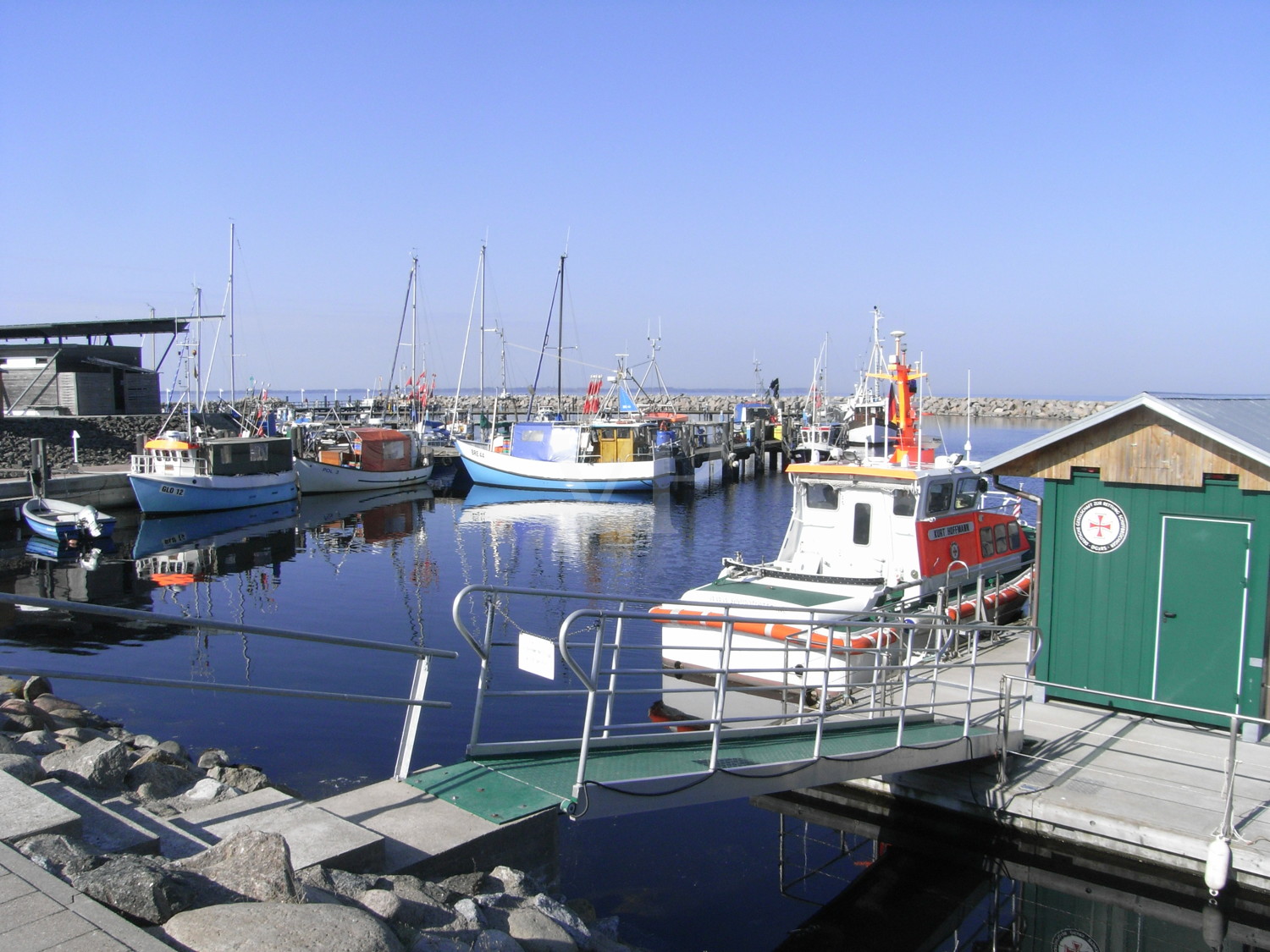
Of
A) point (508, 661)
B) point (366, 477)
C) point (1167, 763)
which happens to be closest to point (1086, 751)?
point (1167, 763)

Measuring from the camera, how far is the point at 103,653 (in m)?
15.5

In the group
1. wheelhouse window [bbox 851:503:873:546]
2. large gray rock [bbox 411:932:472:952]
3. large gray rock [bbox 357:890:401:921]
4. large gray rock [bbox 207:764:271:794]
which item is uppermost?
wheelhouse window [bbox 851:503:873:546]

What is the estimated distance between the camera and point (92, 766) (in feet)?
22.8

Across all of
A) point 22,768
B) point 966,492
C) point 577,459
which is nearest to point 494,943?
point 22,768

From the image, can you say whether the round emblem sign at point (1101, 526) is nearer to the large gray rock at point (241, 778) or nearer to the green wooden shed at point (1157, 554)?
the green wooden shed at point (1157, 554)

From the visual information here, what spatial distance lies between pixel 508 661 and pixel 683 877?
23.9ft

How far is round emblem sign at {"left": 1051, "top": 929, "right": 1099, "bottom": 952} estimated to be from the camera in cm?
709

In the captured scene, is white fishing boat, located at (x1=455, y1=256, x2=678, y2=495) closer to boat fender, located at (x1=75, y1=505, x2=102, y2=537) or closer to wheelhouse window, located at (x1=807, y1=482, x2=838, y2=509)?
boat fender, located at (x1=75, y1=505, x2=102, y2=537)

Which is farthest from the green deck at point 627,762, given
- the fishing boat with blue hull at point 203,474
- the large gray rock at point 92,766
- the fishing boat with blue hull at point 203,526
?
the fishing boat with blue hull at point 203,474

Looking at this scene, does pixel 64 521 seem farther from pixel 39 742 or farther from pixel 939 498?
pixel 939 498

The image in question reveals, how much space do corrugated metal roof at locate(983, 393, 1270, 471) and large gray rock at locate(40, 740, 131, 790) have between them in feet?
26.0

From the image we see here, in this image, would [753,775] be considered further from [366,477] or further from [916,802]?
[366,477]

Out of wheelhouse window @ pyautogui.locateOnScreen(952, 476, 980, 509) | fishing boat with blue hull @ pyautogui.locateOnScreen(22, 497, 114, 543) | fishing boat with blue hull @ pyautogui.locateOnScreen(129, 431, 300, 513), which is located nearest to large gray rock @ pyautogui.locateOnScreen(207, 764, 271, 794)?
wheelhouse window @ pyautogui.locateOnScreen(952, 476, 980, 509)

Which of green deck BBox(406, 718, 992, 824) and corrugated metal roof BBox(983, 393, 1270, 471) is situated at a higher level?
corrugated metal roof BBox(983, 393, 1270, 471)
